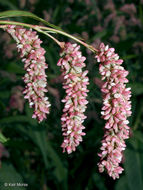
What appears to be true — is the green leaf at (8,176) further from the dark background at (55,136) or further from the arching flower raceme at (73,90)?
the arching flower raceme at (73,90)

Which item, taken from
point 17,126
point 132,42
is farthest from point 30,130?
point 132,42

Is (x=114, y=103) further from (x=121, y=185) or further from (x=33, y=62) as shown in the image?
(x=121, y=185)

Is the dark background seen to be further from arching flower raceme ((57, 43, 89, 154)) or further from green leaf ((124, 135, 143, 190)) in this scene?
arching flower raceme ((57, 43, 89, 154))

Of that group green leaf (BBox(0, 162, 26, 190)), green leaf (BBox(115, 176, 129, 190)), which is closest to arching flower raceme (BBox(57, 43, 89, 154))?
green leaf (BBox(0, 162, 26, 190))

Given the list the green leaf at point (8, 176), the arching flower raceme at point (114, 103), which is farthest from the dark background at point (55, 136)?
the arching flower raceme at point (114, 103)

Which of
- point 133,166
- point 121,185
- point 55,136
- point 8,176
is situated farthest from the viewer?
point 55,136

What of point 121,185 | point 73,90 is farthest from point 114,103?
point 121,185
